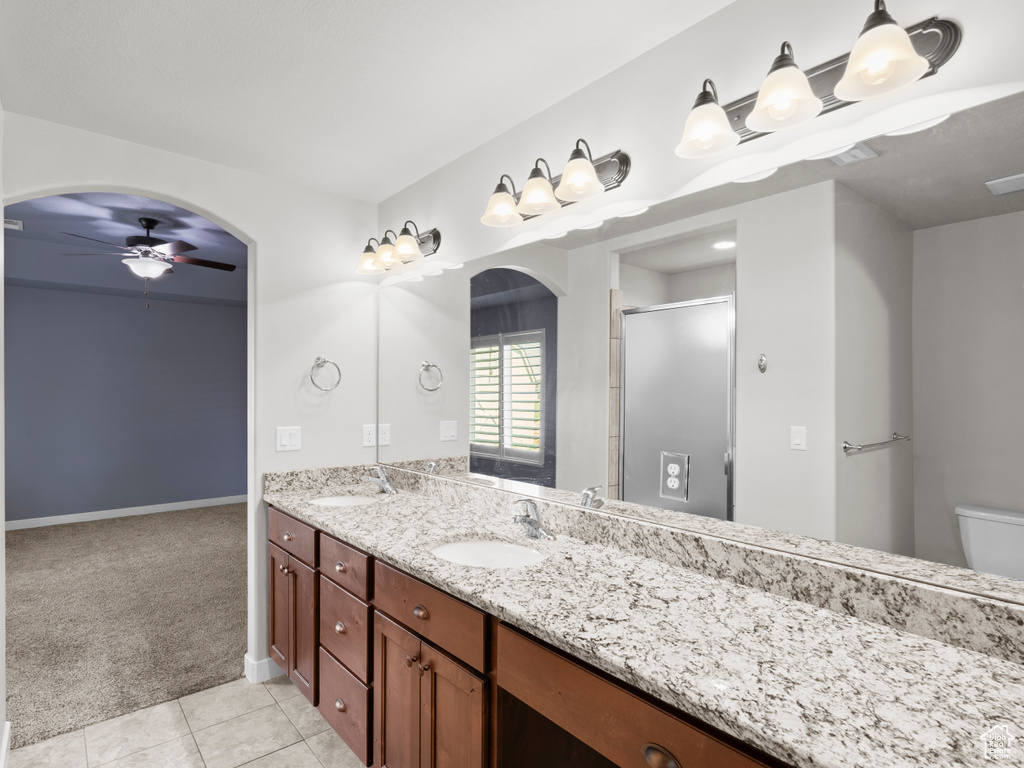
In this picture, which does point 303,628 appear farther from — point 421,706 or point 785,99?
point 785,99

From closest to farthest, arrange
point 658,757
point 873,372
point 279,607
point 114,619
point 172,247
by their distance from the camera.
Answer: point 658,757 → point 873,372 → point 279,607 → point 114,619 → point 172,247

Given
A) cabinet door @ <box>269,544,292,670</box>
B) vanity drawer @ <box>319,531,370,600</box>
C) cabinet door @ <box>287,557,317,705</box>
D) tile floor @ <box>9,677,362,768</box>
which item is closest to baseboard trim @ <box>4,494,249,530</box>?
tile floor @ <box>9,677,362,768</box>

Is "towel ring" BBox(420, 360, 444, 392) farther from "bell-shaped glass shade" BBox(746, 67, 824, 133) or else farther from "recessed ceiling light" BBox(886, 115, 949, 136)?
"recessed ceiling light" BBox(886, 115, 949, 136)

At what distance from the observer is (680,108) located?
1.64 metres

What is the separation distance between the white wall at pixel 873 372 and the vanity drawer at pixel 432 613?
904mm

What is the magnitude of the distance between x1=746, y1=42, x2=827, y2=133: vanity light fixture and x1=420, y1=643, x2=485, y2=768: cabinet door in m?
1.51

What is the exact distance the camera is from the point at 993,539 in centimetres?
109

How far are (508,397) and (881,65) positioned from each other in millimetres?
1490

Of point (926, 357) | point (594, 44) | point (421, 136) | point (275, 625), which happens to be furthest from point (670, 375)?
point (275, 625)

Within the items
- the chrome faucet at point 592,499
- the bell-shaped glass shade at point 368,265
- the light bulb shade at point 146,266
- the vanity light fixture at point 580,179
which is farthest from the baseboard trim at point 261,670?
the light bulb shade at point 146,266

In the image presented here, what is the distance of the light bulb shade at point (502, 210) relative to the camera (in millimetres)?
2033

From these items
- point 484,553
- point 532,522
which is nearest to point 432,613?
point 484,553

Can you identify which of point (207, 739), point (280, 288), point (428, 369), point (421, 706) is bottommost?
point (207, 739)

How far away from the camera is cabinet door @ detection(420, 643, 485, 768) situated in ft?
4.37
